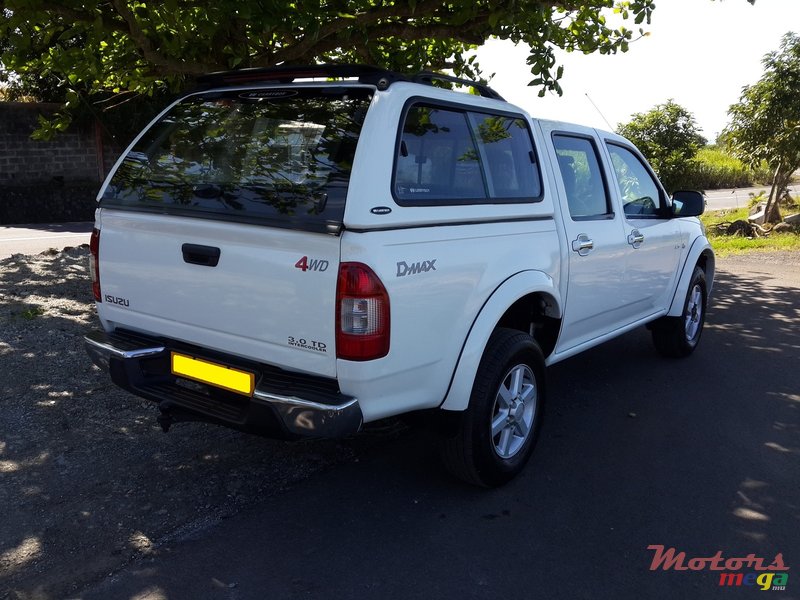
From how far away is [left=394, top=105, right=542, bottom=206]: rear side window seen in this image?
Result: 130 inches

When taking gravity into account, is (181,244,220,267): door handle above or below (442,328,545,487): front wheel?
above

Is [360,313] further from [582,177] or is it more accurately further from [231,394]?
[582,177]

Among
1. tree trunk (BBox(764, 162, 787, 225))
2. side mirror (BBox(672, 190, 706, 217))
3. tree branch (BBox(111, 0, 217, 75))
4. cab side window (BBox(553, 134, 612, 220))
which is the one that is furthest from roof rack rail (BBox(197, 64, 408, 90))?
tree trunk (BBox(764, 162, 787, 225))

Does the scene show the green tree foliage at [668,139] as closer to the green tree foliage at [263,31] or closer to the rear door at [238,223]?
the green tree foliage at [263,31]

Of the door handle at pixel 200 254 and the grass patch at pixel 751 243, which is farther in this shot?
the grass patch at pixel 751 243

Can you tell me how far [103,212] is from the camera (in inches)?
149

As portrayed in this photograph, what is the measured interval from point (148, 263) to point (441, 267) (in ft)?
4.83

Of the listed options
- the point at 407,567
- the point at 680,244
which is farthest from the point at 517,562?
the point at 680,244

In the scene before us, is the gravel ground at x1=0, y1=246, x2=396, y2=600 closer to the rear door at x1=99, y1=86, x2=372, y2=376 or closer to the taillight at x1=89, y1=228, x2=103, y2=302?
the rear door at x1=99, y1=86, x2=372, y2=376

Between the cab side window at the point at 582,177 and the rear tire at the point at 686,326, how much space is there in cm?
170

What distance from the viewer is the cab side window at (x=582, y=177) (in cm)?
458

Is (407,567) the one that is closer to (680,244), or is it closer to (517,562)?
(517,562)

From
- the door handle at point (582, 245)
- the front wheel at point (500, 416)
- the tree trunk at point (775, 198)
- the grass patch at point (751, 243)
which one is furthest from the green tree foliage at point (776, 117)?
the front wheel at point (500, 416)

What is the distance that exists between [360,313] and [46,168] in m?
19.6
